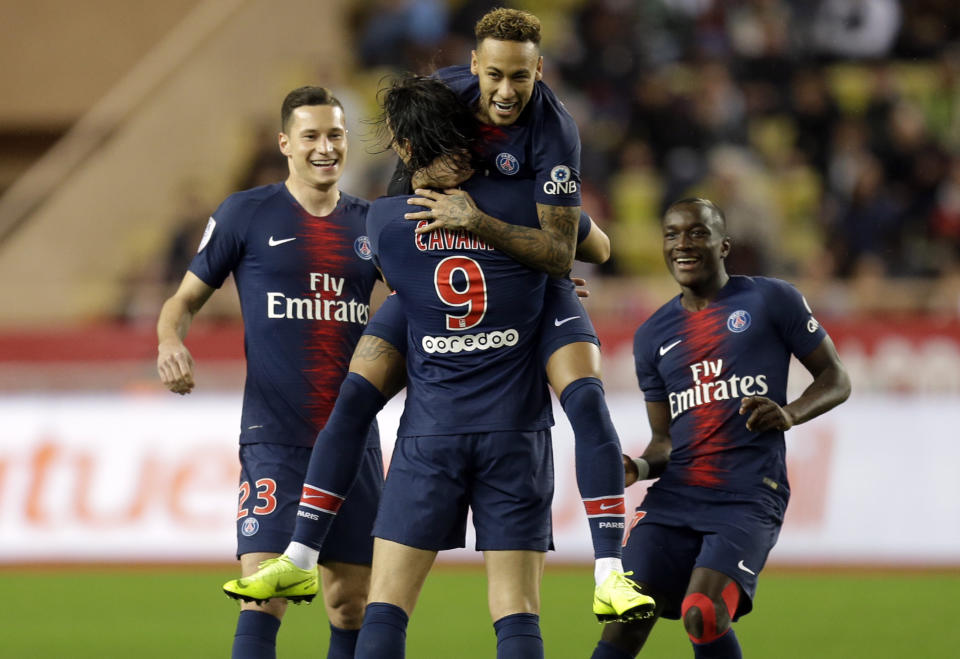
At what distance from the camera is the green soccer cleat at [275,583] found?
5242 millimetres

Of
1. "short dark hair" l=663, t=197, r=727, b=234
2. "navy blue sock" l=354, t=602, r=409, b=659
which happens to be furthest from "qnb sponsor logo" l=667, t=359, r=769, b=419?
"navy blue sock" l=354, t=602, r=409, b=659

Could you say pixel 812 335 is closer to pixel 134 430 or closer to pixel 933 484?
pixel 933 484

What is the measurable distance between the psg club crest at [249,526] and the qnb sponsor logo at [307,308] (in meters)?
0.86

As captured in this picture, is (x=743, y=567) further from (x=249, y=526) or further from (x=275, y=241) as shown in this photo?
(x=275, y=241)

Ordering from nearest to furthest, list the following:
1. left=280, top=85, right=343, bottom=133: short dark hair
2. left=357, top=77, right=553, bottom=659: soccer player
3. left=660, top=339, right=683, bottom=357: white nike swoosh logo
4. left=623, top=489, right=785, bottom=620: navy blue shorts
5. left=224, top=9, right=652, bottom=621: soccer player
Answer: left=224, top=9, right=652, bottom=621: soccer player
left=357, top=77, right=553, bottom=659: soccer player
left=623, top=489, right=785, bottom=620: navy blue shorts
left=280, top=85, right=343, bottom=133: short dark hair
left=660, top=339, right=683, bottom=357: white nike swoosh logo

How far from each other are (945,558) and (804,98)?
635cm

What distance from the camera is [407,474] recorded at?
17.3 ft

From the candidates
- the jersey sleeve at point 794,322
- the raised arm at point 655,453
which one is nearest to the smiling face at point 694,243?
the jersey sleeve at point 794,322

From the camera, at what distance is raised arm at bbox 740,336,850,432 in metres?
5.67

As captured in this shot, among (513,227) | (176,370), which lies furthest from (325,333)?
(513,227)

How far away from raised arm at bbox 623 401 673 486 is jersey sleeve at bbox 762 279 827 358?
60cm

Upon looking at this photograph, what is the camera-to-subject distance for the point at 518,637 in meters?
5.11

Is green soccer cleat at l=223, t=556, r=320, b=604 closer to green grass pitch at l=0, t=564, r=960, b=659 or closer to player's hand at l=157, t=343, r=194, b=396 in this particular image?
player's hand at l=157, t=343, r=194, b=396

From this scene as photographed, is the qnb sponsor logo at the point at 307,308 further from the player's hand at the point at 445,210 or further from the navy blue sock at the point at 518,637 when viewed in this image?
the navy blue sock at the point at 518,637
